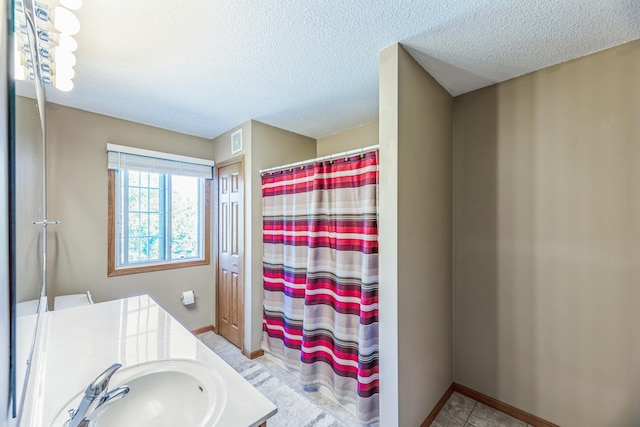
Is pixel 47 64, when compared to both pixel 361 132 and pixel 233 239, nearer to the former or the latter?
pixel 233 239

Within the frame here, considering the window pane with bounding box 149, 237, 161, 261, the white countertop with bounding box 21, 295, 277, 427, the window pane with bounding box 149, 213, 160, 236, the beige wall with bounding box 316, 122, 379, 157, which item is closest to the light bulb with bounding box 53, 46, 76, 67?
the white countertop with bounding box 21, 295, 277, 427

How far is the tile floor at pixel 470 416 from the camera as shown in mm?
1728

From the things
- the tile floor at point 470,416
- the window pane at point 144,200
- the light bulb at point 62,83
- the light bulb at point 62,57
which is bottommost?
the tile floor at point 470,416

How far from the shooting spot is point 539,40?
1.43m

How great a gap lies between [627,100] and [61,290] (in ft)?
13.5

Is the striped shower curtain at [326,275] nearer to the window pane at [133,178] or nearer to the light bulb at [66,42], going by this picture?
the window pane at [133,178]

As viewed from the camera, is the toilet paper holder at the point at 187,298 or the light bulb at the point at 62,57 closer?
the light bulb at the point at 62,57

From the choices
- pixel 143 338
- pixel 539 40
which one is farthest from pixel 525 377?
pixel 143 338

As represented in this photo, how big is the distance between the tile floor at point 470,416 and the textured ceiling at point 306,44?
2.33m

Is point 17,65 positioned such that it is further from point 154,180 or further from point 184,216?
point 184,216

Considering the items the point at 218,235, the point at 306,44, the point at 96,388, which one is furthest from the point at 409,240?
the point at 218,235

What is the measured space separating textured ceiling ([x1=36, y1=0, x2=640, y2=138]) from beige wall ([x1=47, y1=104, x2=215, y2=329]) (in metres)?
0.25

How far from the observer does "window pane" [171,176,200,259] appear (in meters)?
2.86

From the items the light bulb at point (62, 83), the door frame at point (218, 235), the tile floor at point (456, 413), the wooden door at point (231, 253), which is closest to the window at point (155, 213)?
the door frame at point (218, 235)
